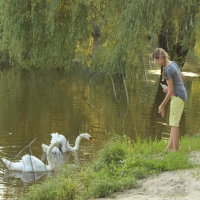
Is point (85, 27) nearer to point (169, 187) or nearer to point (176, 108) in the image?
point (176, 108)

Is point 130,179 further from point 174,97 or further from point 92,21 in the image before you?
point 92,21

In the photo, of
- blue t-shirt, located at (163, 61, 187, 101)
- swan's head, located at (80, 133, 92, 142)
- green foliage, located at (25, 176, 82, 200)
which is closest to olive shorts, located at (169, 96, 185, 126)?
blue t-shirt, located at (163, 61, 187, 101)

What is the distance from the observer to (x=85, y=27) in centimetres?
1174

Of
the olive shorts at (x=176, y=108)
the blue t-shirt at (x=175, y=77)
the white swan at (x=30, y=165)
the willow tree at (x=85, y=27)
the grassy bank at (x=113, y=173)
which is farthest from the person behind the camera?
the willow tree at (x=85, y=27)

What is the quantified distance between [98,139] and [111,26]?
2.73 m

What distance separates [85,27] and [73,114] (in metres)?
4.47

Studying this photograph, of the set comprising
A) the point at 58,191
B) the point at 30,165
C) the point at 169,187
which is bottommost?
the point at 30,165

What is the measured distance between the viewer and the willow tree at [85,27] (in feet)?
34.3

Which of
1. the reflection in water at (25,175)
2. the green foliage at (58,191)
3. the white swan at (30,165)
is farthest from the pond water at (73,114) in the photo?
the green foliage at (58,191)

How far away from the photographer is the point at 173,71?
7.15 meters

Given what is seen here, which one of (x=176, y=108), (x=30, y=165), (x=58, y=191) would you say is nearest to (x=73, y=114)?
(x=30, y=165)

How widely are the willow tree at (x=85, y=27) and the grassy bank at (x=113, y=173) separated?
3645mm

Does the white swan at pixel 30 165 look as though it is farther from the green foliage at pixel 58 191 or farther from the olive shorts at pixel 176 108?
the olive shorts at pixel 176 108

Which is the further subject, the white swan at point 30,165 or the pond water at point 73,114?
the pond water at point 73,114
